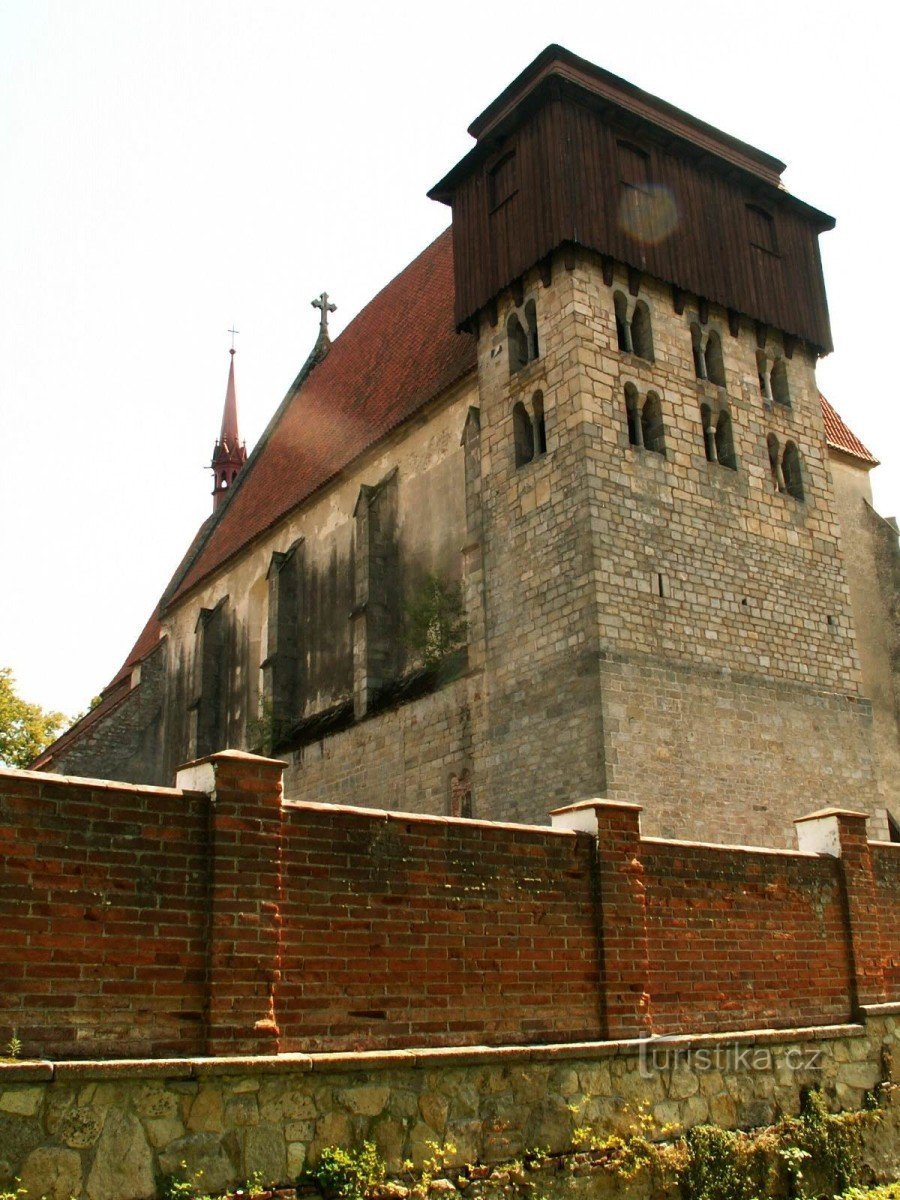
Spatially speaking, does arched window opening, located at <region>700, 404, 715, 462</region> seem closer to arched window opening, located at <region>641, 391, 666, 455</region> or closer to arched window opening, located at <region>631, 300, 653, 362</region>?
arched window opening, located at <region>641, 391, 666, 455</region>

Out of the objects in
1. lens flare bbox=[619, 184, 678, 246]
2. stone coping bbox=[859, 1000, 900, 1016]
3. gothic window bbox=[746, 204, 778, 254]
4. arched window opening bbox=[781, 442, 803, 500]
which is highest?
gothic window bbox=[746, 204, 778, 254]

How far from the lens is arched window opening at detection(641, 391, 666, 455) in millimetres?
17266

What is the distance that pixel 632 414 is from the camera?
56.7 ft

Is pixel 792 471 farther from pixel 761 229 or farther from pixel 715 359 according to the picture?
pixel 761 229

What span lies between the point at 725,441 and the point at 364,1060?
1319 centimetres

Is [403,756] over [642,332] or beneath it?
beneath

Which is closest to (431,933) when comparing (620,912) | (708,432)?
(620,912)

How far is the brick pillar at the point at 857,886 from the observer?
35.5 feet

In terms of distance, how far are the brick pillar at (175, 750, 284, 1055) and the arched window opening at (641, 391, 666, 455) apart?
1122 centimetres

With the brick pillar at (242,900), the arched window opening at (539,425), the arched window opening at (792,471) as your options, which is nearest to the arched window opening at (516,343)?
the arched window opening at (539,425)

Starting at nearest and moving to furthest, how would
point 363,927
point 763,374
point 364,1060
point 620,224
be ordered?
1. point 364,1060
2. point 363,927
3. point 620,224
4. point 763,374

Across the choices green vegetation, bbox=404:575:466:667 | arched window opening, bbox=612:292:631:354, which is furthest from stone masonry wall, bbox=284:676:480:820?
arched window opening, bbox=612:292:631:354

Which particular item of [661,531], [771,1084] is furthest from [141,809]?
[661,531]

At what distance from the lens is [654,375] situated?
1758cm
